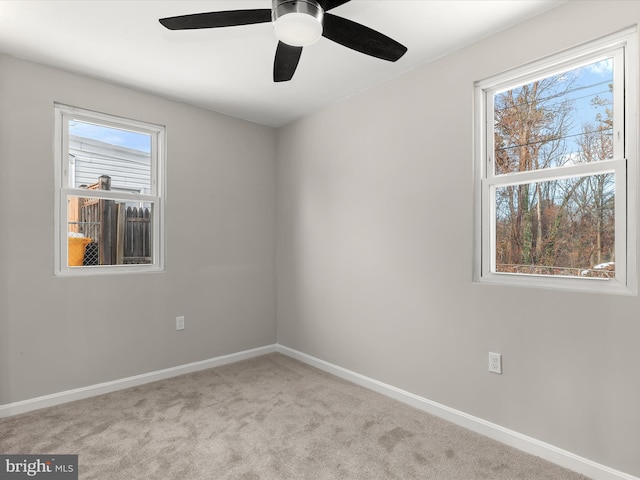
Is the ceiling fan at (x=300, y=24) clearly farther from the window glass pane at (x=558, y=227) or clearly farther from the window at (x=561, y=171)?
the window glass pane at (x=558, y=227)

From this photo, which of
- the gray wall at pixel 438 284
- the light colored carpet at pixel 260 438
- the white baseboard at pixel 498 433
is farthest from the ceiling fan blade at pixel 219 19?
the white baseboard at pixel 498 433

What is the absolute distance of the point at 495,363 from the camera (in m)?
2.23

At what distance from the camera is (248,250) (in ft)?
12.6

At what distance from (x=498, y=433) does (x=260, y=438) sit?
56.6 inches

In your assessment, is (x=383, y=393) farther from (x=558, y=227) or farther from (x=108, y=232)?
(x=108, y=232)

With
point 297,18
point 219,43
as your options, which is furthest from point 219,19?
point 219,43

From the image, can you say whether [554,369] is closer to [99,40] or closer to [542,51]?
[542,51]

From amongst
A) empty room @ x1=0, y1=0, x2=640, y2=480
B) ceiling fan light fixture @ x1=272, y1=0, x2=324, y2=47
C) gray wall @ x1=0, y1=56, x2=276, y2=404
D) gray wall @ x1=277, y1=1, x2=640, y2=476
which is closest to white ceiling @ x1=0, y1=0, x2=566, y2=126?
empty room @ x1=0, y1=0, x2=640, y2=480

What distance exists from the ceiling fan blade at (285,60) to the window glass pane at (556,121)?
52.8 inches

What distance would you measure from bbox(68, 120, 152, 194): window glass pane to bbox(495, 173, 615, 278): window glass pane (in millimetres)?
2859

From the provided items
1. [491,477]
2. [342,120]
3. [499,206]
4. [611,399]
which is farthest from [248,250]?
[611,399]

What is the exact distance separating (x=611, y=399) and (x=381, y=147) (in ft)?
6.97

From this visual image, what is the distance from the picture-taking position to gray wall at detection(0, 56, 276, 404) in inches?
100.0

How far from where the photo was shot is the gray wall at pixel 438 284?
6.10 feet
